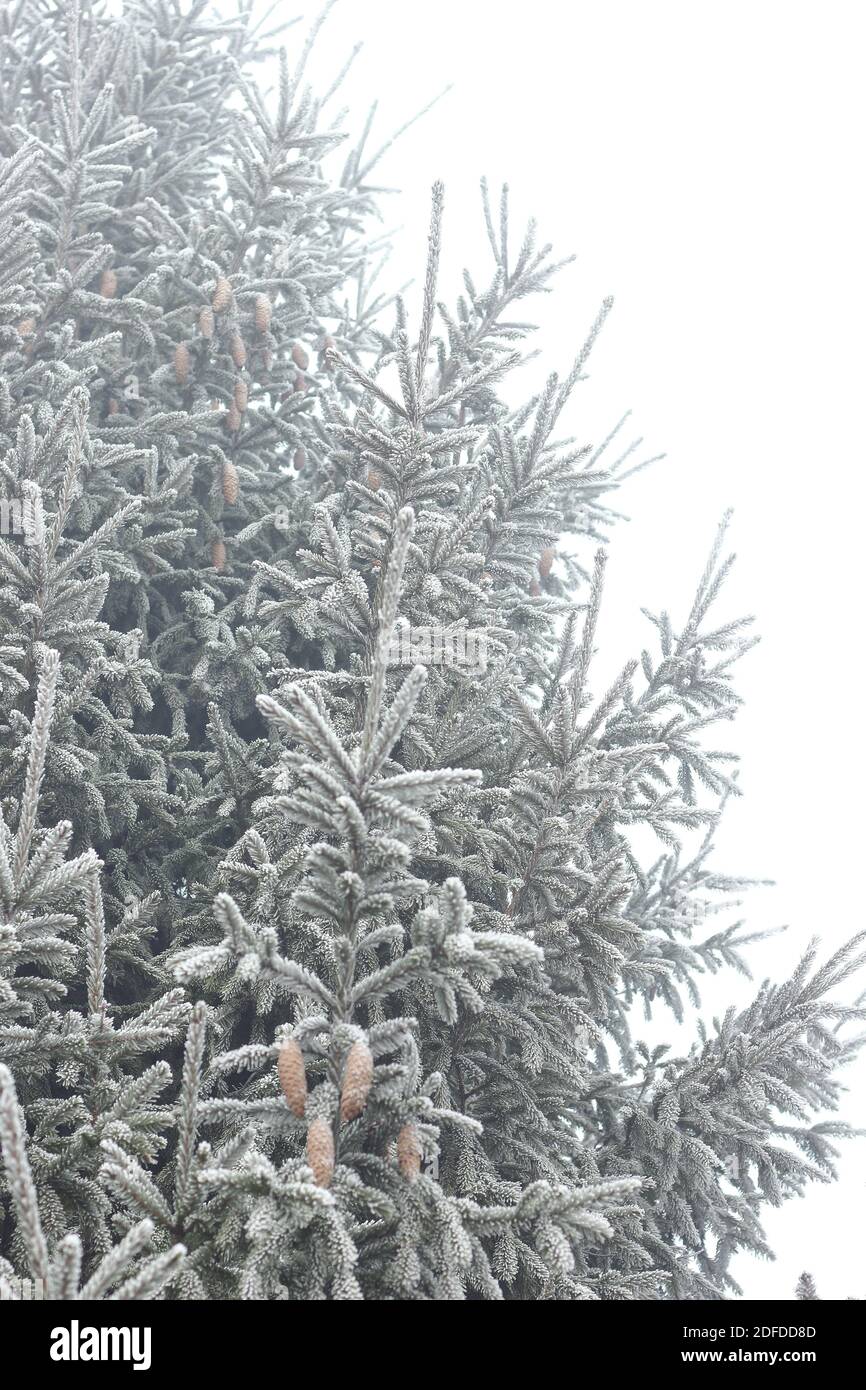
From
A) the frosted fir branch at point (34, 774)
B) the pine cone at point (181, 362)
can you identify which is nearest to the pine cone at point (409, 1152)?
the frosted fir branch at point (34, 774)

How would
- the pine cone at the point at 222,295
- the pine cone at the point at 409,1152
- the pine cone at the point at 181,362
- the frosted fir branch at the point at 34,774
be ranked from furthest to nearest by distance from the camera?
the pine cone at the point at 181,362 < the pine cone at the point at 222,295 < the frosted fir branch at the point at 34,774 < the pine cone at the point at 409,1152

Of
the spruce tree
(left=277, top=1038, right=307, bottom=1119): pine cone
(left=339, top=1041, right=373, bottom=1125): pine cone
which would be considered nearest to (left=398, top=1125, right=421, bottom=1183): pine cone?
the spruce tree

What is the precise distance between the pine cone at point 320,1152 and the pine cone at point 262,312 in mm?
4808

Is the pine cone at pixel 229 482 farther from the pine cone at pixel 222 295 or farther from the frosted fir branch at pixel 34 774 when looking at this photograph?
the frosted fir branch at pixel 34 774

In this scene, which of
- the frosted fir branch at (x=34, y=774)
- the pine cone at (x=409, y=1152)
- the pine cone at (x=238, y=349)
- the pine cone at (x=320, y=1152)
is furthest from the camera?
the pine cone at (x=238, y=349)

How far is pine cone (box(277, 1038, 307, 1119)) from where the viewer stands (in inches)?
113

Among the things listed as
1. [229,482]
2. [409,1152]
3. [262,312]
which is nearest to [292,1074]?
[409,1152]

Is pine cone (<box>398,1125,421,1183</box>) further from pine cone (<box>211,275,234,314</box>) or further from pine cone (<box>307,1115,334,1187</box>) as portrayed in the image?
pine cone (<box>211,275,234,314</box>)

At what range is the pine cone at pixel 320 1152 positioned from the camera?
2803mm

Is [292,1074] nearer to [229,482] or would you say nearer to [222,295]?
[229,482]

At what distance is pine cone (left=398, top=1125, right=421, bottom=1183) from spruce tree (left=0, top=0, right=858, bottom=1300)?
0.01 meters
